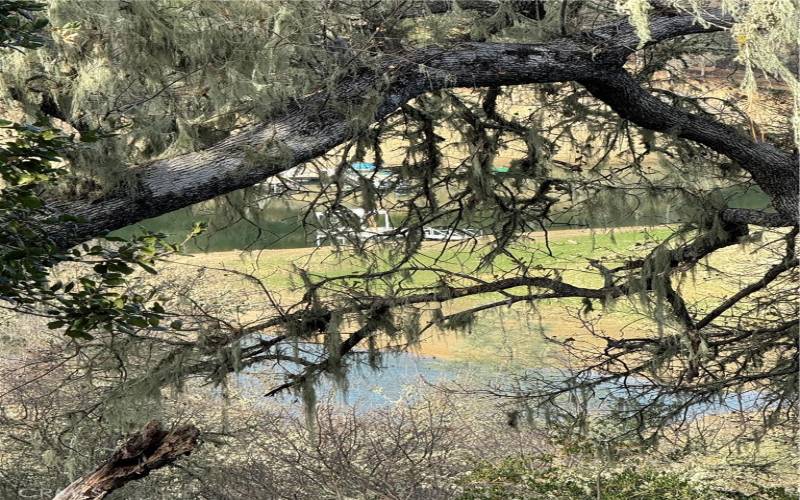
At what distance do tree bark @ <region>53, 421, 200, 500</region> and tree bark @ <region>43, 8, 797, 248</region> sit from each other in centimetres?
58

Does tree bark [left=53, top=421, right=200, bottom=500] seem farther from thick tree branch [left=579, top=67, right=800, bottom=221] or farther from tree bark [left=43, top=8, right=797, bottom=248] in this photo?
thick tree branch [left=579, top=67, right=800, bottom=221]

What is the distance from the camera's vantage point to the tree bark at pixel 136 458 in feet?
9.13

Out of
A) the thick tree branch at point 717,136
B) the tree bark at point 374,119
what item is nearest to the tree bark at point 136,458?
the tree bark at point 374,119

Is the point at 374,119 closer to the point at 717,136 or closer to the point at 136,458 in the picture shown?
the point at 136,458

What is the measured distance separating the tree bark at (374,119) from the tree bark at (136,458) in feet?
1.90

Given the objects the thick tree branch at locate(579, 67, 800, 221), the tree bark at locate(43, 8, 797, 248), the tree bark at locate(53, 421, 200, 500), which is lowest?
→ the tree bark at locate(53, 421, 200, 500)

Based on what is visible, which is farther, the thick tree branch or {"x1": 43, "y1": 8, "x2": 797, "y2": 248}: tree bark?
the thick tree branch

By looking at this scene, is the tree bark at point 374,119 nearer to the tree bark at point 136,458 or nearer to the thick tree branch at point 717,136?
the thick tree branch at point 717,136

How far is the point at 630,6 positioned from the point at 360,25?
1600mm

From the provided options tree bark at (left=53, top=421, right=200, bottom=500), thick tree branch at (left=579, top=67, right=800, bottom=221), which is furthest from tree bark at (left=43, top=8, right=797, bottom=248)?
tree bark at (left=53, top=421, right=200, bottom=500)

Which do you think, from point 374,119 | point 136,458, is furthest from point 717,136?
point 136,458

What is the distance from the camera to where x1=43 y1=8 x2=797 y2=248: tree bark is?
2.74m

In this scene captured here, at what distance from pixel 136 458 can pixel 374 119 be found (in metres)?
1.22

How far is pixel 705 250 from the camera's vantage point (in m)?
4.14
